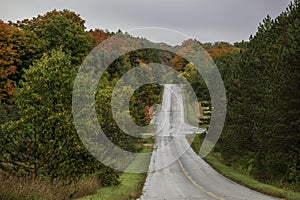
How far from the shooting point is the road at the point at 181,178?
22841mm

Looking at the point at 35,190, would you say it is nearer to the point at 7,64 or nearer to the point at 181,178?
the point at 181,178

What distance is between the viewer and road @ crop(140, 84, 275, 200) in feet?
74.9

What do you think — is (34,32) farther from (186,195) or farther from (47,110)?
(186,195)

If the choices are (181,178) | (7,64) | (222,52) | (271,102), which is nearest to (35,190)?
(271,102)

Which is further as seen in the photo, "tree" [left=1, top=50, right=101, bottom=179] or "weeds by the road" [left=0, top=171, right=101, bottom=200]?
"tree" [left=1, top=50, right=101, bottom=179]

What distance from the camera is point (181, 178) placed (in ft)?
104

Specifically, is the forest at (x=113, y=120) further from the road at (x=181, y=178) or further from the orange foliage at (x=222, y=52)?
the orange foliage at (x=222, y=52)

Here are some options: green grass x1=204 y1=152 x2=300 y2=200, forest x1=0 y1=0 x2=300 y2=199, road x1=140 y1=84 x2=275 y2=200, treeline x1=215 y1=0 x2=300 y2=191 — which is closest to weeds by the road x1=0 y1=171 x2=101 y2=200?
forest x1=0 y1=0 x2=300 y2=199

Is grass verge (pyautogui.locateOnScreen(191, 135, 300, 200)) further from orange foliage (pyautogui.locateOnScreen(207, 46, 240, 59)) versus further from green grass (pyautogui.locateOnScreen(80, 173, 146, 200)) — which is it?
orange foliage (pyautogui.locateOnScreen(207, 46, 240, 59))

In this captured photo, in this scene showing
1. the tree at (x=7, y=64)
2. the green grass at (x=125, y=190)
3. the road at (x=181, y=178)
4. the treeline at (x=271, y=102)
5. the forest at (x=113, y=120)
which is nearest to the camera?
the green grass at (x=125, y=190)

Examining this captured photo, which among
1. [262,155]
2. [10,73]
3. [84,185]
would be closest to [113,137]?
[84,185]

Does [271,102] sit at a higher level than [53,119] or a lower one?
higher

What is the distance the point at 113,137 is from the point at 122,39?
32.3 meters

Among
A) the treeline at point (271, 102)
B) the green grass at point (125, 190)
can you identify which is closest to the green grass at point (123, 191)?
the green grass at point (125, 190)
